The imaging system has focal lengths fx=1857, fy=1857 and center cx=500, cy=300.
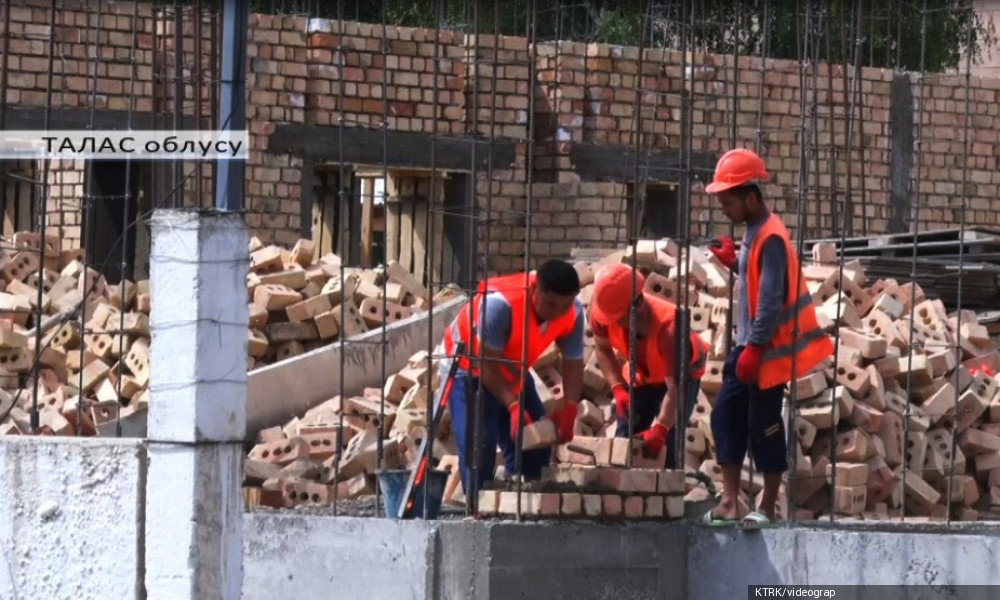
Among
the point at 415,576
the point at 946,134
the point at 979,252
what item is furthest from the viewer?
the point at 946,134

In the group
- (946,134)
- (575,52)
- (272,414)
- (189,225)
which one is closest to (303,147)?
(575,52)

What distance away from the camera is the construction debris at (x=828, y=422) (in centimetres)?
996

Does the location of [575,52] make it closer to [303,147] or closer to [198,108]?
[303,147]

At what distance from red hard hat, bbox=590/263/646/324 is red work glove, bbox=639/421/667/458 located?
0.57 meters

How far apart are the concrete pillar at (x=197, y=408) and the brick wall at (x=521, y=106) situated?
744 centimetres

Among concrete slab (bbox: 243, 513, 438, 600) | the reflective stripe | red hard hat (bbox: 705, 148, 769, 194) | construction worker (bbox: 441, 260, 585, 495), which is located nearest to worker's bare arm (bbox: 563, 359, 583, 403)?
construction worker (bbox: 441, 260, 585, 495)

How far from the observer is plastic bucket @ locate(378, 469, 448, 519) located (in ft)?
25.6

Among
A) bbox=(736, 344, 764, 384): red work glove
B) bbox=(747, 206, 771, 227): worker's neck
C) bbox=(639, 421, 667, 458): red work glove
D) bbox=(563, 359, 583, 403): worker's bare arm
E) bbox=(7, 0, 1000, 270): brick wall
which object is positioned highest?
bbox=(7, 0, 1000, 270): brick wall

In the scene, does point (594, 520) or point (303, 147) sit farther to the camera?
point (303, 147)

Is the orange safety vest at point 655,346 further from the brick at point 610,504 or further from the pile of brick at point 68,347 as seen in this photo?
the pile of brick at point 68,347

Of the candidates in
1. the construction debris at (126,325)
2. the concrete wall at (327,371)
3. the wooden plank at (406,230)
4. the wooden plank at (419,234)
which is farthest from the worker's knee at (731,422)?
the wooden plank at (406,230)

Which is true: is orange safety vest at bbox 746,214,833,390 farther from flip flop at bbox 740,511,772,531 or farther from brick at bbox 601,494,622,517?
brick at bbox 601,494,622,517

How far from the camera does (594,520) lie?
7.51 m

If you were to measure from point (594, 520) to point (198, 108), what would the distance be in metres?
2.78
